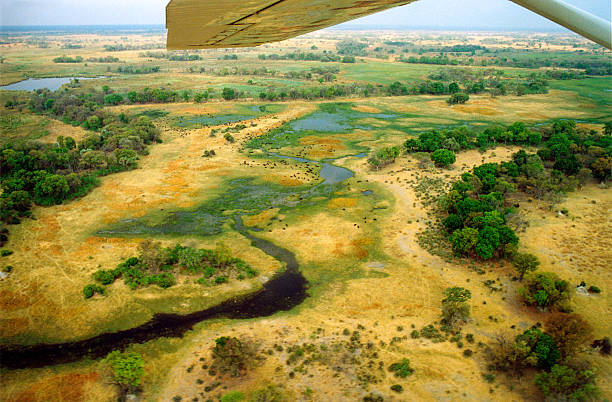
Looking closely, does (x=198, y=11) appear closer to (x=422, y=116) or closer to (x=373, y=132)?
(x=373, y=132)

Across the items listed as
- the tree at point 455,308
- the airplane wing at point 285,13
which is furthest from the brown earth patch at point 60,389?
the airplane wing at point 285,13

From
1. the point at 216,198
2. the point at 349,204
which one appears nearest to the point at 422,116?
the point at 349,204

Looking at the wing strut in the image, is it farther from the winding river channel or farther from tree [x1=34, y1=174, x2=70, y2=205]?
tree [x1=34, y1=174, x2=70, y2=205]

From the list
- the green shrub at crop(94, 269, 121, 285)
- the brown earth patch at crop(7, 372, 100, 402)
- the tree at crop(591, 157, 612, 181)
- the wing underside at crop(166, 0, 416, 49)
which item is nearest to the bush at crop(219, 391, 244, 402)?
the brown earth patch at crop(7, 372, 100, 402)

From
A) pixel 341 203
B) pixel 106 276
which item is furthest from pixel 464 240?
pixel 106 276

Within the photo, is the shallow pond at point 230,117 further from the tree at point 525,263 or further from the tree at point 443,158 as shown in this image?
the tree at point 525,263

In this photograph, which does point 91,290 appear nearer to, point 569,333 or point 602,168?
point 569,333
